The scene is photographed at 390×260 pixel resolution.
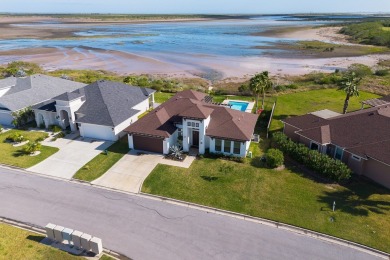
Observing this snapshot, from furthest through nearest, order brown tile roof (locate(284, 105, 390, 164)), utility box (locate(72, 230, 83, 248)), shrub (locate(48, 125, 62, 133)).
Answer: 1. shrub (locate(48, 125, 62, 133))
2. brown tile roof (locate(284, 105, 390, 164))
3. utility box (locate(72, 230, 83, 248))

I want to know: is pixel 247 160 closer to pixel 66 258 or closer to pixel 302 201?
pixel 302 201

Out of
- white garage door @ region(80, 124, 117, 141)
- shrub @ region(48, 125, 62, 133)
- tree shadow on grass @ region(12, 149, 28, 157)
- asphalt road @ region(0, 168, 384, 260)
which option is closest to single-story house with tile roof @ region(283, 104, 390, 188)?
asphalt road @ region(0, 168, 384, 260)

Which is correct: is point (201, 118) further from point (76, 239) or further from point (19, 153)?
point (19, 153)

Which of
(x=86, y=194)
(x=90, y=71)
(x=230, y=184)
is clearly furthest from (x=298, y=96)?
(x=90, y=71)

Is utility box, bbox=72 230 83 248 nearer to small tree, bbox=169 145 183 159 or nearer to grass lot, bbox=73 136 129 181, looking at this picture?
grass lot, bbox=73 136 129 181

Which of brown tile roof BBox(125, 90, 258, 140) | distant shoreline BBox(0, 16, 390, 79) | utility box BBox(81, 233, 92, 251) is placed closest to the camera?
utility box BBox(81, 233, 92, 251)

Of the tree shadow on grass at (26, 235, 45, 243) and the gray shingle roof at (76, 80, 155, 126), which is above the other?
the gray shingle roof at (76, 80, 155, 126)
